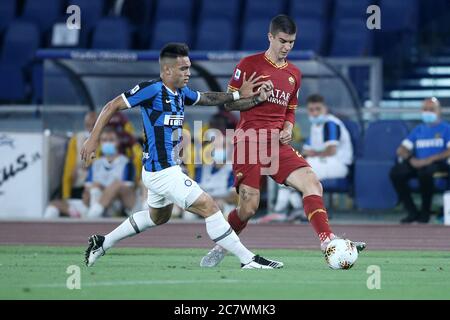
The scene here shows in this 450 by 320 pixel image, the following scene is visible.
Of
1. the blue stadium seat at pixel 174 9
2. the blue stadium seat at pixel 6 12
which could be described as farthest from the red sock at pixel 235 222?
the blue stadium seat at pixel 6 12

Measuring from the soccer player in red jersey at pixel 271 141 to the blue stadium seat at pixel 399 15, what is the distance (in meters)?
10.0

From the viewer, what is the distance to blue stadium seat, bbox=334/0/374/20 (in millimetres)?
21047

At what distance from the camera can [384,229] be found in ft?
53.3

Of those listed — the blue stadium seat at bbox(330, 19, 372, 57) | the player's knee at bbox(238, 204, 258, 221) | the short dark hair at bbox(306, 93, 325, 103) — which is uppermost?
the blue stadium seat at bbox(330, 19, 372, 57)

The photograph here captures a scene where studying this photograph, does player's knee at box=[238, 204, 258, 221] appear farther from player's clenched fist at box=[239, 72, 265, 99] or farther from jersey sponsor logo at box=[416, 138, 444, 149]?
jersey sponsor logo at box=[416, 138, 444, 149]

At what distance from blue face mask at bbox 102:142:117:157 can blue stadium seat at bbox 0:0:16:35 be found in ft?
17.1

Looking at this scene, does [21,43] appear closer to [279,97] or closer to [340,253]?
[279,97]

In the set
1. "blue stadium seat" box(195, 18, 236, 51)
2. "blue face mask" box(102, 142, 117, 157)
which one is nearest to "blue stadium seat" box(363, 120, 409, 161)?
"blue face mask" box(102, 142, 117, 157)

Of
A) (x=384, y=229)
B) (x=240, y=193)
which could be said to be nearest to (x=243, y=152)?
(x=240, y=193)

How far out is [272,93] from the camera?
10.7 meters

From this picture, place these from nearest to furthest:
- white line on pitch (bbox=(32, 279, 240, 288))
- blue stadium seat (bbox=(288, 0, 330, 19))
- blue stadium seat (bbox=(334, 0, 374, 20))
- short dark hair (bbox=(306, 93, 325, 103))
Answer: white line on pitch (bbox=(32, 279, 240, 288))
short dark hair (bbox=(306, 93, 325, 103))
blue stadium seat (bbox=(334, 0, 374, 20))
blue stadium seat (bbox=(288, 0, 330, 19))

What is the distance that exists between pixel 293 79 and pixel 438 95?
936 centimetres

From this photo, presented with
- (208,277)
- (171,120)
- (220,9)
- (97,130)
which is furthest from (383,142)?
(208,277)
